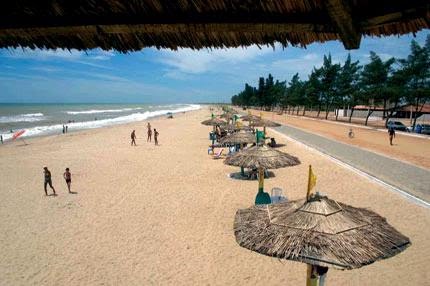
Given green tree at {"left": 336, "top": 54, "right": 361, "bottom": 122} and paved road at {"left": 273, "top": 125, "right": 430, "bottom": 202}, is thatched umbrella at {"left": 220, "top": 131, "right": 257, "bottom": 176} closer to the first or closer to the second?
paved road at {"left": 273, "top": 125, "right": 430, "bottom": 202}

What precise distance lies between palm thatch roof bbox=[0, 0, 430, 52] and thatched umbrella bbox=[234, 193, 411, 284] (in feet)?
7.69

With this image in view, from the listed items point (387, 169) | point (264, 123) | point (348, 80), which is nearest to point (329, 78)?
point (348, 80)

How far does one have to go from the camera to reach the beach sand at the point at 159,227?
21.2ft

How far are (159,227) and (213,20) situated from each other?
289 inches

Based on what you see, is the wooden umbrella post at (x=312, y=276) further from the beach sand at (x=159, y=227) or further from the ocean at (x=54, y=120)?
the ocean at (x=54, y=120)

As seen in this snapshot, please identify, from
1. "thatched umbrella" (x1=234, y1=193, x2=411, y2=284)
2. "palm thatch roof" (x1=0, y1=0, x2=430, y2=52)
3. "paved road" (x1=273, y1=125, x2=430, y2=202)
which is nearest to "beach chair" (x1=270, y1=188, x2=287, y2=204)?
"thatched umbrella" (x1=234, y1=193, x2=411, y2=284)

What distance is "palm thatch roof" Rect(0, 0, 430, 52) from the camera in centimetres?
208

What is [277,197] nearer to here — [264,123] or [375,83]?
[264,123]

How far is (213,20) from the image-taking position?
228 centimetres

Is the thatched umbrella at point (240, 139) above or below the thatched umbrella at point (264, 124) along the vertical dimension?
above

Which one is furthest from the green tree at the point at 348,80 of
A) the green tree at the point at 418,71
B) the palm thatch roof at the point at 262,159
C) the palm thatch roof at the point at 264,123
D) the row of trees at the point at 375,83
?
the palm thatch roof at the point at 262,159

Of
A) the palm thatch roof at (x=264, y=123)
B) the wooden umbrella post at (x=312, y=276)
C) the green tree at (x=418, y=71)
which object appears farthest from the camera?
the green tree at (x=418, y=71)

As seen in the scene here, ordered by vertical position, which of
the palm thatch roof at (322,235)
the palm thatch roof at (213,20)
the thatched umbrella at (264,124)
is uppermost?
the palm thatch roof at (213,20)

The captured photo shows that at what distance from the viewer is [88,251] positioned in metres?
7.48
